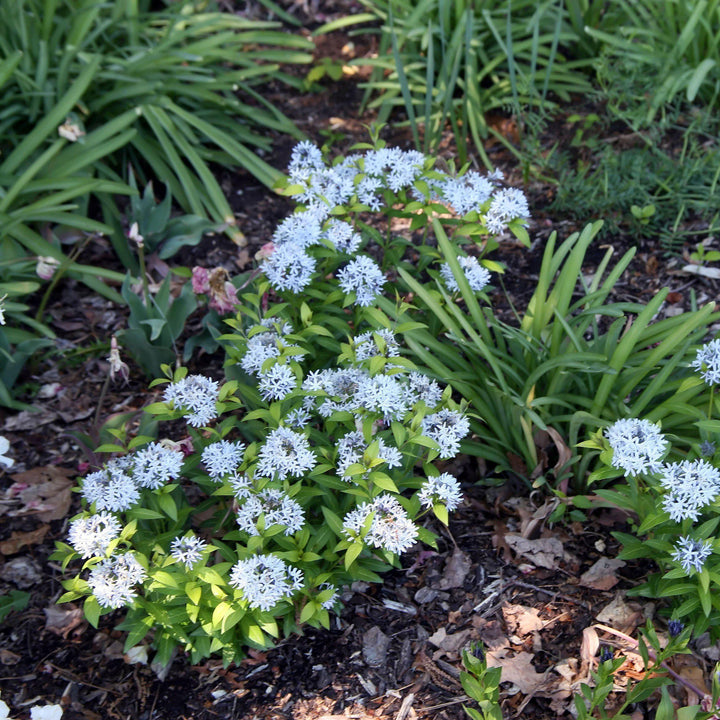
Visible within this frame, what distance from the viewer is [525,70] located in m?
3.84

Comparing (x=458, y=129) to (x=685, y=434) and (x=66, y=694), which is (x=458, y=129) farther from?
(x=66, y=694)

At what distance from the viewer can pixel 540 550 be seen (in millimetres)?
2299

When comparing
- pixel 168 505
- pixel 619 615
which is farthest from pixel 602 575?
pixel 168 505

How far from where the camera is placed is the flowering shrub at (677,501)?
182 centimetres

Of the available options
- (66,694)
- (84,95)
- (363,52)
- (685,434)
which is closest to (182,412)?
(66,694)

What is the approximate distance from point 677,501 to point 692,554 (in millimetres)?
122

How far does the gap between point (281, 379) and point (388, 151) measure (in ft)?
2.78

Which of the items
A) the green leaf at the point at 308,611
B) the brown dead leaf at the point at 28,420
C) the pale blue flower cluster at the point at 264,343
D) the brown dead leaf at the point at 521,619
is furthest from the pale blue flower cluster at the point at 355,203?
the brown dead leaf at the point at 28,420

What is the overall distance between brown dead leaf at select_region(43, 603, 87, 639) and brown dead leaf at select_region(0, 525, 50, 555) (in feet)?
0.86

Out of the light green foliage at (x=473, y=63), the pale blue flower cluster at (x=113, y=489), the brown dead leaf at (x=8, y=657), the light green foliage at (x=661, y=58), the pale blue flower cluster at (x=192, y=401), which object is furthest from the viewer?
the light green foliage at (x=473, y=63)

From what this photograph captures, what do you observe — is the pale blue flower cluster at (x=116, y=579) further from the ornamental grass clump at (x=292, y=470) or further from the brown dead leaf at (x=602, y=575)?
the brown dead leaf at (x=602, y=575)

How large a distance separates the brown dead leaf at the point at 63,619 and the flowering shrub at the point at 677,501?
1464 mm

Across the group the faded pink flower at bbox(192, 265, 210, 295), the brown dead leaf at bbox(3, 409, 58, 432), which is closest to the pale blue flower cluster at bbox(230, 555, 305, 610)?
the faded pink flower at bbox(192, 265, 210, 295)

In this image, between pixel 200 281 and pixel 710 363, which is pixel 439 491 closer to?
pixel 710 363
